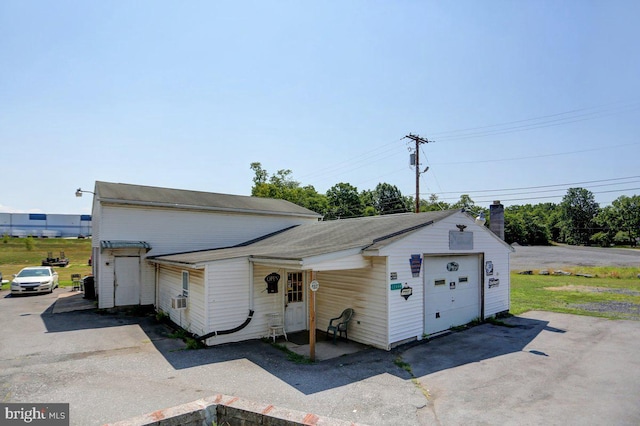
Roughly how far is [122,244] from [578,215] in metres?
103

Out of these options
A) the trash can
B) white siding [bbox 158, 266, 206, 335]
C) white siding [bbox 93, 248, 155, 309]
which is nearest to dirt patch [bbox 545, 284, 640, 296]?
white siding [bbox 158, 266, 206, 335]

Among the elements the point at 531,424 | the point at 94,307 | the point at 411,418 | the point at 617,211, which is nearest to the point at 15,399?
the point at 411,418

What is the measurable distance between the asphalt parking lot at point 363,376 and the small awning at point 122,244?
142 inches

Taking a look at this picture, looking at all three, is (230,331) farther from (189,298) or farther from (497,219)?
(497,219)

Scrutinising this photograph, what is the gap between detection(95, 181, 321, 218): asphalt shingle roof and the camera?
14695 mm

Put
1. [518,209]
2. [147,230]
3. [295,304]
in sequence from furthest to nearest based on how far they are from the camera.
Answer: [518,209], [147,230], [295,304]

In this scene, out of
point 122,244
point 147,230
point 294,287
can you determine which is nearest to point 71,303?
point 122,244

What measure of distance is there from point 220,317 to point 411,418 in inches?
224

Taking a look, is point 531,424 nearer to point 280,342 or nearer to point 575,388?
point 575,388

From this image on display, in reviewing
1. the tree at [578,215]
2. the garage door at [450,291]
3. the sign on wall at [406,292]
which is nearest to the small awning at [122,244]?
the sign on wall at [406,292]

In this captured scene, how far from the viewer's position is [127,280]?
14562 mm

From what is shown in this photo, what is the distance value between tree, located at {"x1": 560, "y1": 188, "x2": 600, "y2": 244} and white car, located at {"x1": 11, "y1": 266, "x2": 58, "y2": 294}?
9855 cm

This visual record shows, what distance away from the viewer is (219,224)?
16.9m

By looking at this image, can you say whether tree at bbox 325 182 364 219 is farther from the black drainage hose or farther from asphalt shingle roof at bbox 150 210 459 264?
the black drainage hose
